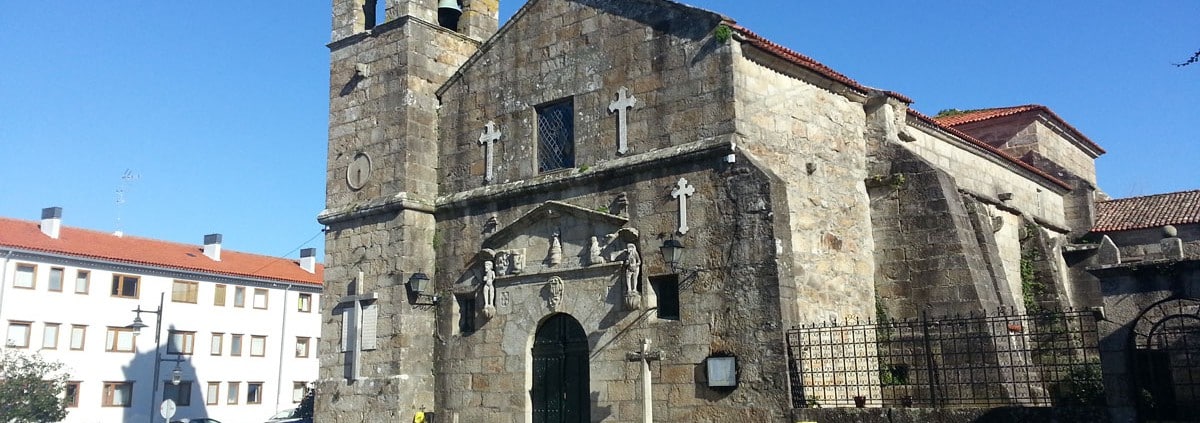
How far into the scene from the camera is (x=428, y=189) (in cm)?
1834

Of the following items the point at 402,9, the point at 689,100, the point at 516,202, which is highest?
the point at 402,9

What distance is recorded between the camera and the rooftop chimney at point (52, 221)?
39.6 meters

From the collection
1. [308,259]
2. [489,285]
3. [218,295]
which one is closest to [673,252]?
[489,285]

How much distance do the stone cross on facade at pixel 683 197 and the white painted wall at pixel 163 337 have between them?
28.9m

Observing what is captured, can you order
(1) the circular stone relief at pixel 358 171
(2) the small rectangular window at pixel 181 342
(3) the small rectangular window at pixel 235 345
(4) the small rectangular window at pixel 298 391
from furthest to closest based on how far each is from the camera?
(4) the small rectangular window at pixel 298 391
(3) the small rectangular window at pixel 235 345
(2) the small rectangular window at pixel 181 342
(1) the circular stone relief at pixel 358 171

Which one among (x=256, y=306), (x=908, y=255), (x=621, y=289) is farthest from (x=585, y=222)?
A: (x=256, y=306)

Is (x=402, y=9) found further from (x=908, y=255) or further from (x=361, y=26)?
(x=908, y=255)

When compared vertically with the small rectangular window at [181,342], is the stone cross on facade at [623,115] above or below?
above

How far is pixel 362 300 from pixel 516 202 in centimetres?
340

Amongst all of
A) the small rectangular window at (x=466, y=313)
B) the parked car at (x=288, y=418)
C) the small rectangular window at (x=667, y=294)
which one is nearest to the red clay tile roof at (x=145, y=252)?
the parked car at (x=288, y=418)

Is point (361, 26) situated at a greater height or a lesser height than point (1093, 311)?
greater

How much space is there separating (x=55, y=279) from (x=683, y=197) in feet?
104

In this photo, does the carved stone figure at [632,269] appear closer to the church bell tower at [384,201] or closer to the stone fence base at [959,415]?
the stone fence base at [959,415]

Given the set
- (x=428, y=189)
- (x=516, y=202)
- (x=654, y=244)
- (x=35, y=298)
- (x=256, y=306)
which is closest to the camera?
(x=654, y=244)
